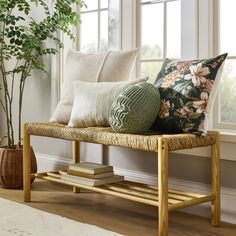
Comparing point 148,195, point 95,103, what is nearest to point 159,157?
point 148,195

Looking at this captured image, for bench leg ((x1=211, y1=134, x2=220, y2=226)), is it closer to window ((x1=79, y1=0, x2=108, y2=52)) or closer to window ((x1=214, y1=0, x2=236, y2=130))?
window ((x1=214, y1=0, x2=236, y2=130))

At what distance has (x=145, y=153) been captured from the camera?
3.38 m

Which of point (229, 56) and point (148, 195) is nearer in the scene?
point (148, 195)

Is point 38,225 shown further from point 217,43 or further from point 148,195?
point 217,43

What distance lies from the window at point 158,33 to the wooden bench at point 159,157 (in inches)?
31.3

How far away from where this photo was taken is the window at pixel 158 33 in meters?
3.28

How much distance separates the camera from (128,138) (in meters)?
2.52

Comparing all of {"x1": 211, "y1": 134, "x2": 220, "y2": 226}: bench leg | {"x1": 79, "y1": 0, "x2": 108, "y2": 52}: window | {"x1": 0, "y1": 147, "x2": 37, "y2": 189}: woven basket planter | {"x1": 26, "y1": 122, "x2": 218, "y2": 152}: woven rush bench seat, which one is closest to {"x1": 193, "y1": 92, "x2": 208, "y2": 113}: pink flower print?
{"x1": 26, "y1": 122, "x2": 218, "y2": 152}: woven rush bench seat

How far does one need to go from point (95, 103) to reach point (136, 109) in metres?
0.47

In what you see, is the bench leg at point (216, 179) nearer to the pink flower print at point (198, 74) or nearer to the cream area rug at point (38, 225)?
the pink flower print at point (198, 74)

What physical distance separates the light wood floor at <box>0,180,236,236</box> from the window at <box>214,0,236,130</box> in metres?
0.65

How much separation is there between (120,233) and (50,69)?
2.04m

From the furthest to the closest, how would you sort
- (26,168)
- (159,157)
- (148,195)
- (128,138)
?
(26,168) < (148,195) < (128,138) < (159,157)

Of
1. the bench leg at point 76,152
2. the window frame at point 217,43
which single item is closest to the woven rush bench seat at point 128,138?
the window frame at point 217,43
